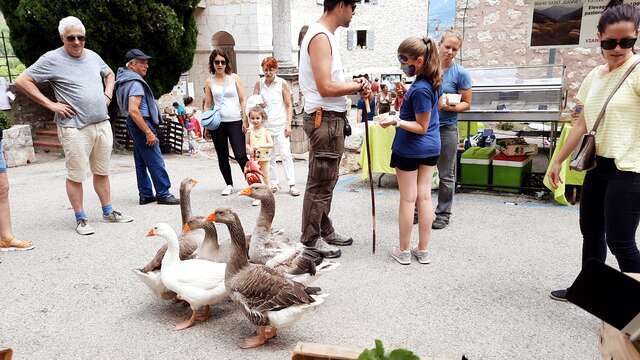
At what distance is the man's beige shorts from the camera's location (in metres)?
4.90

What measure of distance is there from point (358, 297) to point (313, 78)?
177cm

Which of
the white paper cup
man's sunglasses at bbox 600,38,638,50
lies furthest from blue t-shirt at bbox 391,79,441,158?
man's sunglasses at bbox 600,38,638,50

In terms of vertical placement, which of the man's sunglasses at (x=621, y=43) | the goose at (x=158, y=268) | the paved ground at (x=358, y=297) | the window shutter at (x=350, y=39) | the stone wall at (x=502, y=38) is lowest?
the paved ground at (x=358, y=297)

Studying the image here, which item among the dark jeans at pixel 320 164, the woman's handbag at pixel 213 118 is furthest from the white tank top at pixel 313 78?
the woman's handbag at pixel 213 118

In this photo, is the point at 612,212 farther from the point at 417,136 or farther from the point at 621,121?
the point at 417,136

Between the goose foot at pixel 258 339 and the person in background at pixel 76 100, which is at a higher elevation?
the person in background at pixel 76 100

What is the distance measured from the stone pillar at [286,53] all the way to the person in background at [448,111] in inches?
257

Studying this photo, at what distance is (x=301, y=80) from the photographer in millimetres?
4016

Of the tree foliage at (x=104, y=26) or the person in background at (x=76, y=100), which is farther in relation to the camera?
the tree foliage at (x=104, y=26)

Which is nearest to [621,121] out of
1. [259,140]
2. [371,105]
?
[259,140]

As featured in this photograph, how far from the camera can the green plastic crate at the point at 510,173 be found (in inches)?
252

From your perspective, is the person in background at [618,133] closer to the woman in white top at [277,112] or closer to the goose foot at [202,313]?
the goose foot at [202,313]

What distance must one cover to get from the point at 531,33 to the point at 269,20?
14.1m

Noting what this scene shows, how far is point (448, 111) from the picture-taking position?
5105mm
